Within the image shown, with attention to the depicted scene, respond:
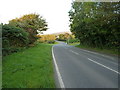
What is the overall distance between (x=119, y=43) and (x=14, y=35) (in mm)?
15145

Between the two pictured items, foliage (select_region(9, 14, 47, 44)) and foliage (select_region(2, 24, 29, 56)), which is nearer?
foliage (select_region(2, 24, 29, 56))

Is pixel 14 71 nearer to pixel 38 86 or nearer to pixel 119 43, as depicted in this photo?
pixel 38 86

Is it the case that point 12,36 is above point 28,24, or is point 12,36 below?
below

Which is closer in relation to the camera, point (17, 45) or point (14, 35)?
point (14, 35)

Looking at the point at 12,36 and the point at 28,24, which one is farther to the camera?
the point at 28,24

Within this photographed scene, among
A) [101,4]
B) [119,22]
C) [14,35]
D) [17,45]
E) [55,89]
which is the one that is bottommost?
[55,89]

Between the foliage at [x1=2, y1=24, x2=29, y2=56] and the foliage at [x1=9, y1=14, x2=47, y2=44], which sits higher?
the foliage at [x1=9, y1=14, x2=47, y2=44]

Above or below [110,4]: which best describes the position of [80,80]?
below

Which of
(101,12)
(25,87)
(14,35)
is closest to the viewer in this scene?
(25,87)

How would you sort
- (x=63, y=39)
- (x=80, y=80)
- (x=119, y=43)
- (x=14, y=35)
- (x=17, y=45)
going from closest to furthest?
(x=80, y=80) → (x=14, y=35) → (x=17, y=45) → (x=119, y=43) → (x=63, y=39)

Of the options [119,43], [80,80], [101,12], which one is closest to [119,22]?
[101,12]

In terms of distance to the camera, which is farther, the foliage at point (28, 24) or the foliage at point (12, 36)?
the foliage at point (28, 24)

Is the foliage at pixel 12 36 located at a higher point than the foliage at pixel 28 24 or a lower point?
lower

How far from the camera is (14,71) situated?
6.29 m
